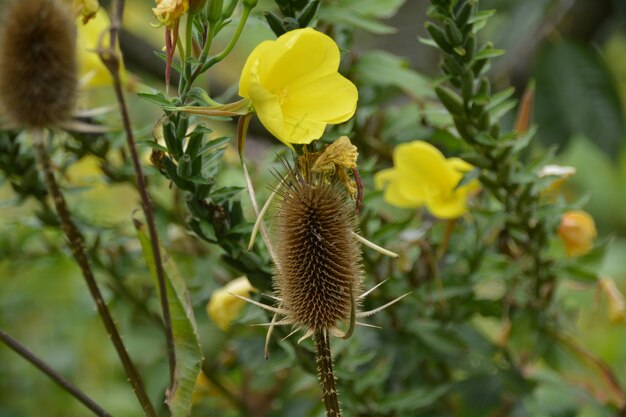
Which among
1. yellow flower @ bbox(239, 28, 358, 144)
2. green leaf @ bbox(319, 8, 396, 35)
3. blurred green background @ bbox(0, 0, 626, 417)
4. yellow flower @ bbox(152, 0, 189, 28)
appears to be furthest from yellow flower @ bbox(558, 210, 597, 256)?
yellow flower @ bbox(152, 0, 189, 28)

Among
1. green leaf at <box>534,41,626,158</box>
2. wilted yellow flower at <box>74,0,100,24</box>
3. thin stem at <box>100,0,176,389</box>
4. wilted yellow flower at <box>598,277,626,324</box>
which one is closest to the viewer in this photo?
thin stem at <box>100,0,176,389</box>

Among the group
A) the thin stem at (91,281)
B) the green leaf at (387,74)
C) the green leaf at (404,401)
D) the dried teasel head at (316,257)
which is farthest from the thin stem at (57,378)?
Answer: the green leaf at (387,74)

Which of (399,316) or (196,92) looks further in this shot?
(399,316)

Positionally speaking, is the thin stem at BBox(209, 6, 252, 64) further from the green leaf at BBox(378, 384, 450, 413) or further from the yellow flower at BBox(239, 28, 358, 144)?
the green leaf at BBox(378, 384, 450, 413)

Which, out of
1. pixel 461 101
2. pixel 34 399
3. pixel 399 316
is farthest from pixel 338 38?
pixel 34 399

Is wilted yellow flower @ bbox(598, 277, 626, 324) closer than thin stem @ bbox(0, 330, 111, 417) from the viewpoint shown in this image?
No

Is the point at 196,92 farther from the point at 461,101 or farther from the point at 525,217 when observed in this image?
the point at 525,217
